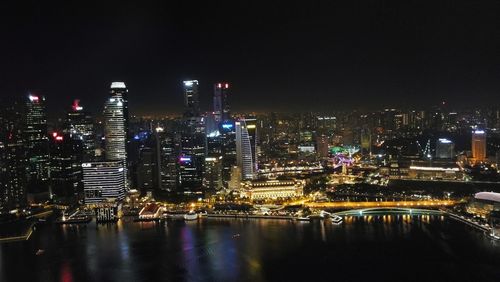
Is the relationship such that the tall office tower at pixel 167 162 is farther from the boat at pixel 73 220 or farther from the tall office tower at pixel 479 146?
the tall office tower at pixel 479 146

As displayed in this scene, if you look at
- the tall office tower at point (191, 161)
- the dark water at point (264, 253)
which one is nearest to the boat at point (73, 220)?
the dark water at point (264, 253)

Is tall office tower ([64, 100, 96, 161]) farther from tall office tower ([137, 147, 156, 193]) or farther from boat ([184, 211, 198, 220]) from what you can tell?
boat ([184, 211, 198, 220])

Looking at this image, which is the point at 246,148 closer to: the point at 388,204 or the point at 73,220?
the point at 388,204

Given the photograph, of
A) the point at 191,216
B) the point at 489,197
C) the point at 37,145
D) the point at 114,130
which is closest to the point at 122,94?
the point at 114,130

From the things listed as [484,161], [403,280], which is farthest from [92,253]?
[484,161]

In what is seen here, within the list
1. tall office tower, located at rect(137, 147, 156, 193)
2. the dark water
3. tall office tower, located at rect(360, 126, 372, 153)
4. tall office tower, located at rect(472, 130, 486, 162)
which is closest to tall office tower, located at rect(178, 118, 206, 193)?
tall office tower, located at rect(137, 147, 156, 193)
